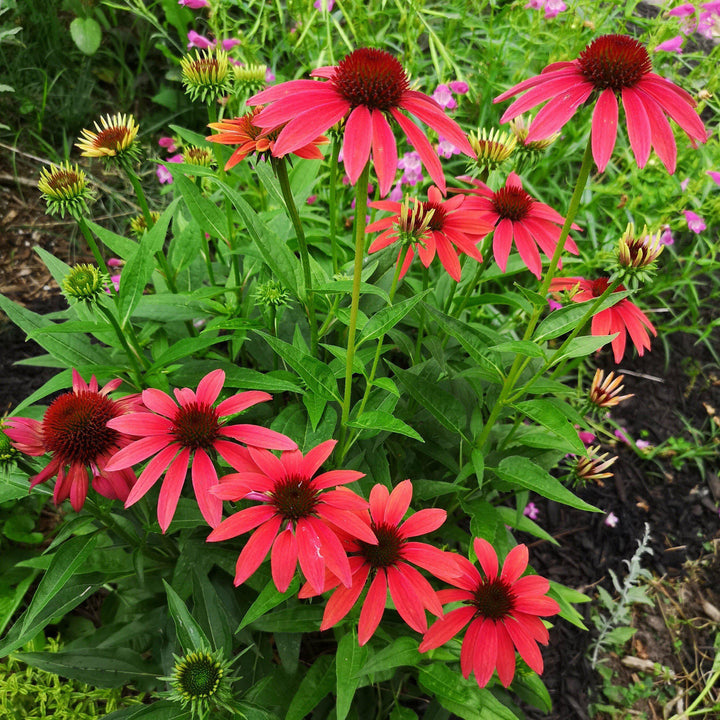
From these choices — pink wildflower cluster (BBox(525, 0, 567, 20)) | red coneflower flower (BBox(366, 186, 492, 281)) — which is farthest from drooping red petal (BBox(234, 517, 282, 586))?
pink wildflower cluster (BBox(525, 0, 567, 20))

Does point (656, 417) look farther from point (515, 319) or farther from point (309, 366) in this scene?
point (309, 366)

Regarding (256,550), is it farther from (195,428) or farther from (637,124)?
(637,124)

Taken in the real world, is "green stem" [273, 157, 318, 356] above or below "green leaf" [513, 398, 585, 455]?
above

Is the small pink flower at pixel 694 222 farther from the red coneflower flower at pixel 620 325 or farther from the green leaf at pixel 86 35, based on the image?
the green leaf at pixel 86 35

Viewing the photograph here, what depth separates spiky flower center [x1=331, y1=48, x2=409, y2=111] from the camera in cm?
82

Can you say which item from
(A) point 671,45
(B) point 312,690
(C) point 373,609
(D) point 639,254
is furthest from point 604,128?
(A) point 671,45

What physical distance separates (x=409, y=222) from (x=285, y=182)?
225 millimetres

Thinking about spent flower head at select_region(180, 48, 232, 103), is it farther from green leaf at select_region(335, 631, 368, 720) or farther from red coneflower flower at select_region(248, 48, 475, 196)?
green leaf at select_region(335, 631, 368, 720)

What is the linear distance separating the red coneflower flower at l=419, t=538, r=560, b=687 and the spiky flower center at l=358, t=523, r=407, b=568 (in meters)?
0.12

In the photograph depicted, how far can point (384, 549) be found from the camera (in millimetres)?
1002

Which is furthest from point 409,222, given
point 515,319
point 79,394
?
point 515,319

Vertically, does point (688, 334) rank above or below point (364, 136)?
below

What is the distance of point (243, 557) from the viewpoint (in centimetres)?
87

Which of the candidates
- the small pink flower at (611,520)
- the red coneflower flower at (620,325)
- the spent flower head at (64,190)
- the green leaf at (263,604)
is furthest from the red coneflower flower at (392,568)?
the small pink flower at (611,520)
